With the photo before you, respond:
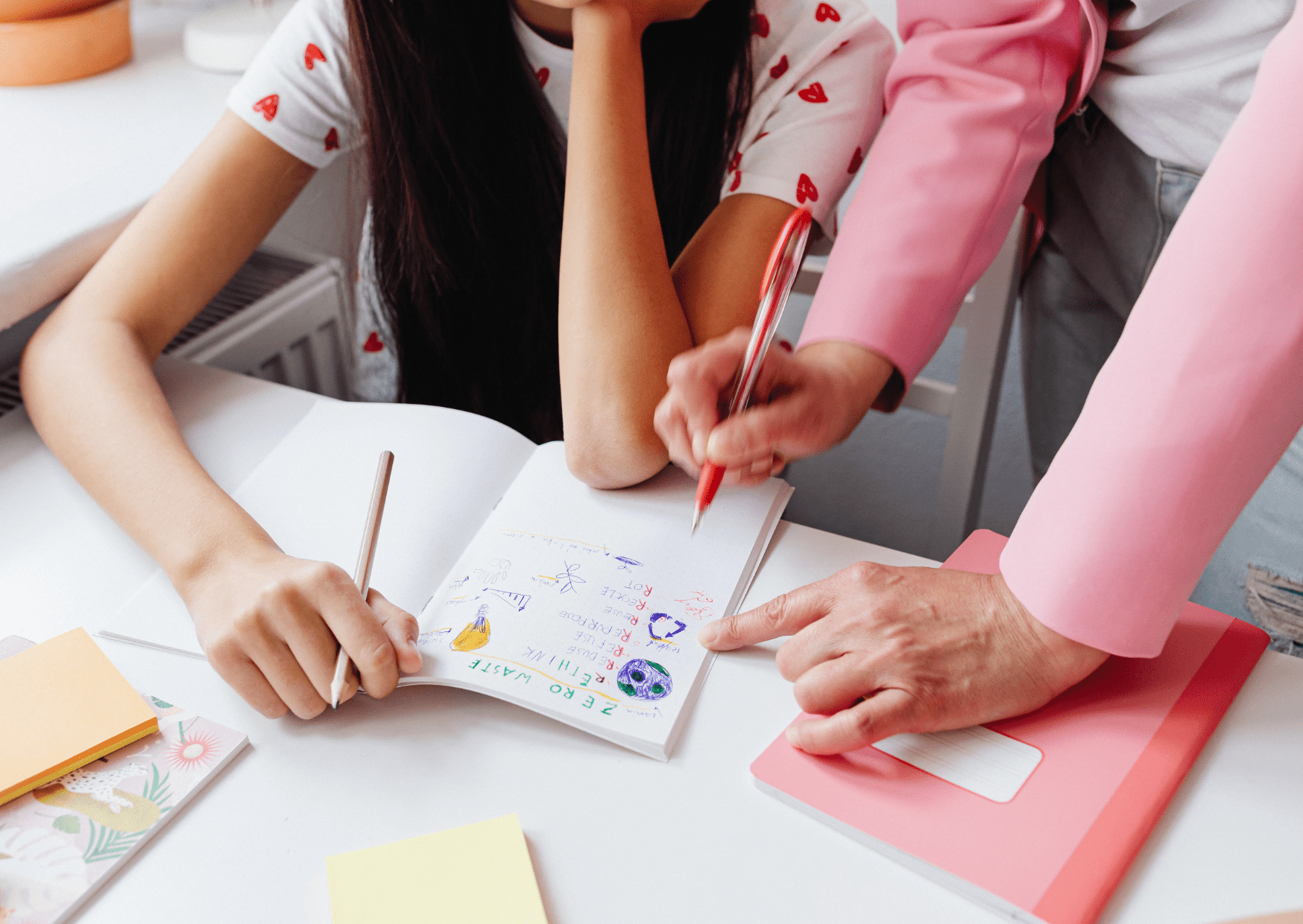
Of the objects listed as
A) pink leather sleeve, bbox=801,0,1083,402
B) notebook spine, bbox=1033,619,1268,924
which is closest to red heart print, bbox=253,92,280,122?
pink leather sleeve, bbox=801,0,1083,402

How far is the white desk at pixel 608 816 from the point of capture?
17.0 inches

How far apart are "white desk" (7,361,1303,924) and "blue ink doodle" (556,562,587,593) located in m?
0.08

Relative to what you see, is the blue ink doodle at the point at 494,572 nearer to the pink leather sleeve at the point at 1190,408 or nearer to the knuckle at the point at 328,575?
the knuckle at the point at 328,575

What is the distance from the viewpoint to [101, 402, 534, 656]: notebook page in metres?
0.60

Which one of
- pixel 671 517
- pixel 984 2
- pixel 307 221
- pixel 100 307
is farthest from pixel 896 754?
pixel 307 221

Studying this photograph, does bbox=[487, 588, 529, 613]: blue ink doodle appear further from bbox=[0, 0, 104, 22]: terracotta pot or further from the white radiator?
bbox=[0, 0, 104, 22]: terracotta pot

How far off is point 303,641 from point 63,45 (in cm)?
96

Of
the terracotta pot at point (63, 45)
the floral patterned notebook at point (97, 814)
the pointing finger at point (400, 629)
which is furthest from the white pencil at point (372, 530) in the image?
the terracotta pot at point (63, 45)

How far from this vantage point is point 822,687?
50 cm

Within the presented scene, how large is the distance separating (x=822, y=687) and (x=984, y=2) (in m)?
0.55

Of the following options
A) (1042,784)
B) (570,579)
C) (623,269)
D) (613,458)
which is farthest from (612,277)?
(1042,784)

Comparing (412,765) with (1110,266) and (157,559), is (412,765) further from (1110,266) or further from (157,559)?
(1110,266)

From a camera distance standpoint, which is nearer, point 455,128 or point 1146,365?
point 1146,365

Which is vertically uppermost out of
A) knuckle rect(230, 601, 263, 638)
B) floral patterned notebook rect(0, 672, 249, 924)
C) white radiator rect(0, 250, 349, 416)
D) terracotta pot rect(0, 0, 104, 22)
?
terracotta pot rect(0, 0, 104, 22)
